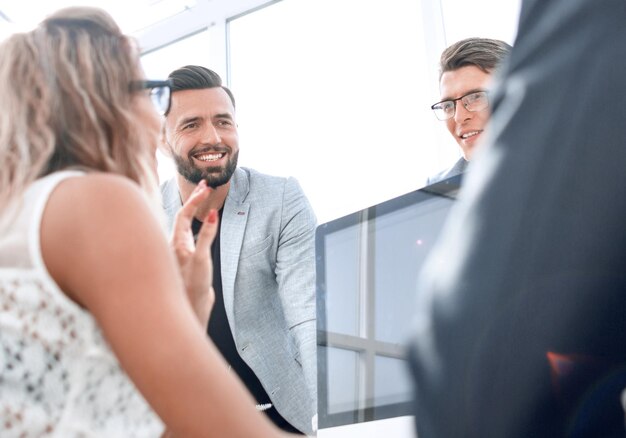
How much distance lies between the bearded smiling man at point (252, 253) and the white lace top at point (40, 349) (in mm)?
1129

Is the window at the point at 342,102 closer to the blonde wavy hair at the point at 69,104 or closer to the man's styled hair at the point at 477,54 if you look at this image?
the man's styled hair at the point at 477,54

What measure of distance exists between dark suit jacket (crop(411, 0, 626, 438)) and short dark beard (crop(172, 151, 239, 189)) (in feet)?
8.01

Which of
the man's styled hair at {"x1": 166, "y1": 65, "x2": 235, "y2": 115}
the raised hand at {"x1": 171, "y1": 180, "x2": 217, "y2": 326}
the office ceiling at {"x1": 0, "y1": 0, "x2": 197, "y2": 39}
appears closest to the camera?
the raised hand at {"x1": 171, "y1": 180, "x2": 217, "y2": 326}

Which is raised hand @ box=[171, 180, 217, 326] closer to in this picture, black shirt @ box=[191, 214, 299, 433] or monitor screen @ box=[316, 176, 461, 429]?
monitor screen @ box=[316, 176, 461, 429]

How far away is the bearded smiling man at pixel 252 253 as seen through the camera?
2287 mm

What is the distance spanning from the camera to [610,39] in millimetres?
307

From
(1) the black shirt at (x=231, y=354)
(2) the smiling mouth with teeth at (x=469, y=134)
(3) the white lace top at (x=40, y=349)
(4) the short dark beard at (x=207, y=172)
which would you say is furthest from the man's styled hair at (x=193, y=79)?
(3) the white lace top at (x=40, y=349)

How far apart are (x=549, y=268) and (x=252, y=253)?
2216 millimetres

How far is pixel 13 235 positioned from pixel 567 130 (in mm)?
632

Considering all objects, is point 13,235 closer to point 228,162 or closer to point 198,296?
point 198,296

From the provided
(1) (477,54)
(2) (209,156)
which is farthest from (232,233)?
(1) (477,54)

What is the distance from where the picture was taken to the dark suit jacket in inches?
11.8

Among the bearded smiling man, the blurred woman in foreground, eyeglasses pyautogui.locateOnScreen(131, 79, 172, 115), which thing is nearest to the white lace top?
the blurred woman in foreground

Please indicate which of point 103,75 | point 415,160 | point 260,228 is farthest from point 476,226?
point 415,160
